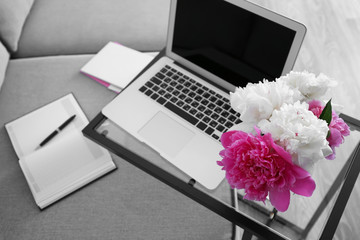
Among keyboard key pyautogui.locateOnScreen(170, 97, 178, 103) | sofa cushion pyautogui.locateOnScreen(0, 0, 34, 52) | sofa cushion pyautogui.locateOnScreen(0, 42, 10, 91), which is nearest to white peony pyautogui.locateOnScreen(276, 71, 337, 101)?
keyboard key pyautogui.locateOnScreen(170, 97, 178, 103)

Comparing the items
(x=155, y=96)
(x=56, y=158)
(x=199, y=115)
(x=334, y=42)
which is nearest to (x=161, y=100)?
(x=155, y=96)

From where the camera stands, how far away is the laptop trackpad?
827 millimetres

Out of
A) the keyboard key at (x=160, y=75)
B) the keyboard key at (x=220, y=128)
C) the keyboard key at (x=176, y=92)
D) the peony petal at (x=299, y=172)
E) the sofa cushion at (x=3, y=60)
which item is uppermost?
the peony petal at (x=299, y=172)

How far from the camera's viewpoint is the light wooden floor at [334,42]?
61.6 inches

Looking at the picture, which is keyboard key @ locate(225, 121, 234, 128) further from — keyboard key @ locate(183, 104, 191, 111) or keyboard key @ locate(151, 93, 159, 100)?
keyboard key @ locate(151, 93, 159, 100)

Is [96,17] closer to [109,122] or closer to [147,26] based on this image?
[147,26]

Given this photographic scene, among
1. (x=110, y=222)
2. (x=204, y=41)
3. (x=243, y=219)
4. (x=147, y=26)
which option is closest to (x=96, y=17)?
(x=147, y=26)

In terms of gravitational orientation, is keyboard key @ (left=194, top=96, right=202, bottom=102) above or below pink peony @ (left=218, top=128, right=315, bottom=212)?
below

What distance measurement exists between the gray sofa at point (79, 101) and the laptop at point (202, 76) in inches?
7.0

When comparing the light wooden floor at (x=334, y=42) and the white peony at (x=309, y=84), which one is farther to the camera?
the light wooden floor at (x=334, y=42)

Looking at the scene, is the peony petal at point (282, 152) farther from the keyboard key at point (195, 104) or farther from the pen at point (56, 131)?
the pen at point (56, 131)

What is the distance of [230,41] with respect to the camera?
853 mm

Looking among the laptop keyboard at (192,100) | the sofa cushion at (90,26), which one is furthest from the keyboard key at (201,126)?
the sofa cushion at (90,26)

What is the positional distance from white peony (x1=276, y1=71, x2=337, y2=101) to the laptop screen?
195mm
